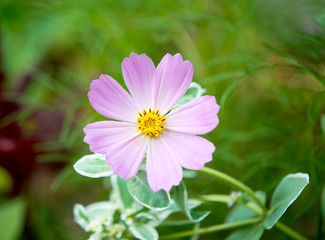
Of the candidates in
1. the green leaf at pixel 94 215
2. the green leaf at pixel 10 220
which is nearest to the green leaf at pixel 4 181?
the green leaf at pixel 10 220

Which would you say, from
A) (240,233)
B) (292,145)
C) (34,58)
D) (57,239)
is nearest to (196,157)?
(240,233)

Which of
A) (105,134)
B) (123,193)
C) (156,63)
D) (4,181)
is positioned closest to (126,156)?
(105,134)

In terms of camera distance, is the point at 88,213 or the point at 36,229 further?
the point at 36,229

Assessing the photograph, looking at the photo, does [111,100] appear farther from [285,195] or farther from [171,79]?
[285,195]

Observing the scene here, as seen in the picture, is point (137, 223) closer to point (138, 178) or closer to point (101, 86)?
point (138, 178)

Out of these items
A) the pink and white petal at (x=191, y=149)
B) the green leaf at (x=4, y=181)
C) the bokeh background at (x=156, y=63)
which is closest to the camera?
the pink and white petal at (x=191, y=149)

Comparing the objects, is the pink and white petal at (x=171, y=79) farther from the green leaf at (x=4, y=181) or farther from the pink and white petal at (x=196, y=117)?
the green leaf at (x=4, y=181)

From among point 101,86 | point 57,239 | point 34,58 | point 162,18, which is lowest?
point 57,239
